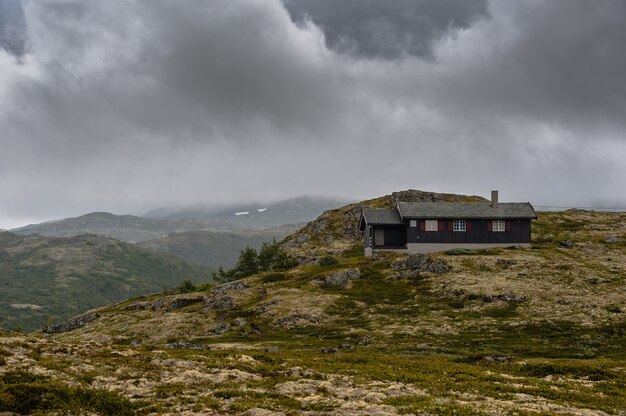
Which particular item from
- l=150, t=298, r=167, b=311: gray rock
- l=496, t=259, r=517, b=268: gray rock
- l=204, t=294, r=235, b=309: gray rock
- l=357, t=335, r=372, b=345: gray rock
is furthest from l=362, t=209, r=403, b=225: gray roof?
l=357, t=335, r=372, b=345: gray rock

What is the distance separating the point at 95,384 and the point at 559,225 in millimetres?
128789

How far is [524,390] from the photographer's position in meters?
22.5

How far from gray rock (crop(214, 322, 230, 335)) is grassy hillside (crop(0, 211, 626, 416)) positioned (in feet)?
0.76

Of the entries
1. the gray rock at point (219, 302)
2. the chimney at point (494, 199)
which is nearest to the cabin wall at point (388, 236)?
the chimney at point (494, 199)

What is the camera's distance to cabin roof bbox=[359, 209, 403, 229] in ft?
320

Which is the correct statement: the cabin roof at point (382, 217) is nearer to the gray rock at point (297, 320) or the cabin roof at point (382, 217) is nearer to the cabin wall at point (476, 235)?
the cabin wall at point (476, 235)

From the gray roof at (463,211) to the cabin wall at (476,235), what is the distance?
133cm

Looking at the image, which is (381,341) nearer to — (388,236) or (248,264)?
(388,236)

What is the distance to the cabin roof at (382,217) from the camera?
97688mm

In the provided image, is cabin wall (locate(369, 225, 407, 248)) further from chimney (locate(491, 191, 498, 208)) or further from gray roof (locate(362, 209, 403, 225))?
chimney (locate(491, 191, 498, 208))

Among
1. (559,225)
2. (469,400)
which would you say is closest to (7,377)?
(469,400)

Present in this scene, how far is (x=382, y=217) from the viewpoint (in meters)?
100

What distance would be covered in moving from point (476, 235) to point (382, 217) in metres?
19.2

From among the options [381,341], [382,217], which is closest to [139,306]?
[382,217]
